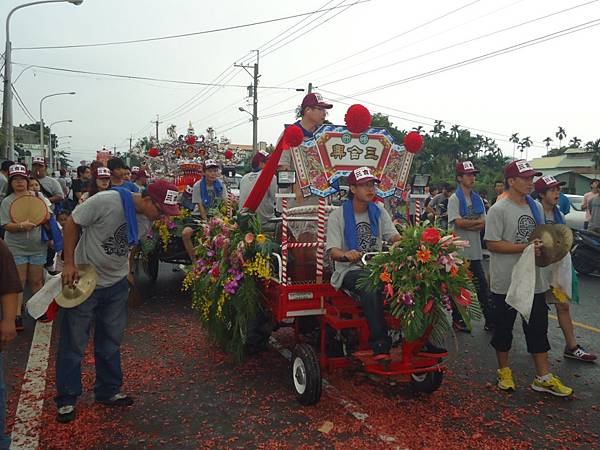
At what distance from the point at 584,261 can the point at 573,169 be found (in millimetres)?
54370

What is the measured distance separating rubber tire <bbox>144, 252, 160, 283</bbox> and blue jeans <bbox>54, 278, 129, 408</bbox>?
3.97 m

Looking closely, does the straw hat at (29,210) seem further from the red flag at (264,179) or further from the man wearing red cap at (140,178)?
the man wearing red cap at (140,178)

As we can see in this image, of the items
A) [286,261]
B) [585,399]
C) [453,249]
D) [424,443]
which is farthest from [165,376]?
[585,399]

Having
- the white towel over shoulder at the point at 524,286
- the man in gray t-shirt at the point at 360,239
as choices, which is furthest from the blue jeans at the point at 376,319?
the white towel over shoulder at the point at 524,286

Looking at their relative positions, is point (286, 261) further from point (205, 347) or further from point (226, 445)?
point (205, 347)

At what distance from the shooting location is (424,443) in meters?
3.65

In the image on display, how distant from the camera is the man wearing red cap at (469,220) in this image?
6.36 metres

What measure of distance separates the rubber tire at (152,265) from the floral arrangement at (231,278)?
10.9 feet

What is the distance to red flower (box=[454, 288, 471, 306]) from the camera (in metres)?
3.93

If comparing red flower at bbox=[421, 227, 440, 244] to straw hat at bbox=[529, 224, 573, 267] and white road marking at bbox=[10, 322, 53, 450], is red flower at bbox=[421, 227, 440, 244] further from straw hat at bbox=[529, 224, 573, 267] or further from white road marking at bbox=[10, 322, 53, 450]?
white road marking at bbox=[10, 322, 53, 450]

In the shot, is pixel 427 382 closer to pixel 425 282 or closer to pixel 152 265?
pixel 425 282

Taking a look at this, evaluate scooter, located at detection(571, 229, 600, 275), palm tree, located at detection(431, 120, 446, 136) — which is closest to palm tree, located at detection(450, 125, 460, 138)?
palm tree, located at detection(431, 120, 446, 136)

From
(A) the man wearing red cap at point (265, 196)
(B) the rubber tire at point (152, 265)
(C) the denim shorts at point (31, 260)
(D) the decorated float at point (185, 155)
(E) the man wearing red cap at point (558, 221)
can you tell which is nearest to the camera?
(E) the man wearing red cap at point (558, 221)

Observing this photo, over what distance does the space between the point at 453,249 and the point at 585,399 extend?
1949 millimetres
